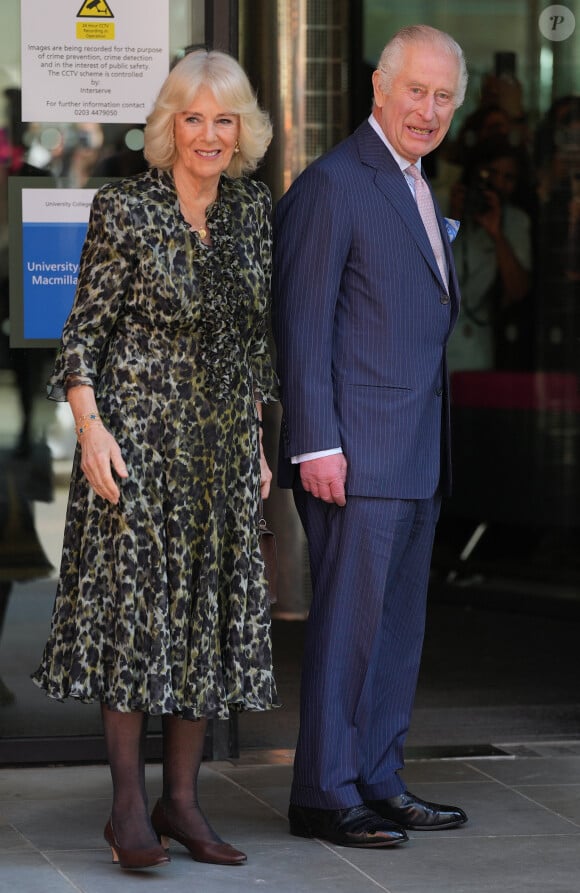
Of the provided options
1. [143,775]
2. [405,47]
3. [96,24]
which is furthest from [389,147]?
[143,775]

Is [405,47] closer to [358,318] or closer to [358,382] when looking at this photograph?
[358,318]

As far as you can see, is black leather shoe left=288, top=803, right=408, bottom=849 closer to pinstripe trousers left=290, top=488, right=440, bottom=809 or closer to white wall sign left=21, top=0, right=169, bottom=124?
pinstripe trousers left=290, top=488, right=440, bottom=809

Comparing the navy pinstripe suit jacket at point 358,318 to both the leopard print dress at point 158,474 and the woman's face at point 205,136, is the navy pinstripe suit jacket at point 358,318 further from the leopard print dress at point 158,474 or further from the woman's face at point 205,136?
the woman's face at point 205,136

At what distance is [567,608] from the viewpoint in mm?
8023

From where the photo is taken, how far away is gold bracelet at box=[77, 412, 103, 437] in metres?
3.87

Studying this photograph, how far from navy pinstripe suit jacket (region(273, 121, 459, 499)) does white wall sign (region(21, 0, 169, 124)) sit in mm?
880

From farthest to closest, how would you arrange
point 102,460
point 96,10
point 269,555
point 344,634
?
point 96,10, point 344,634, point 269,555, point 102,460

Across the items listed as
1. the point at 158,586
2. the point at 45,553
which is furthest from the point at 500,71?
the point at 158,586

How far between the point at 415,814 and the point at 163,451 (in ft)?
4.06

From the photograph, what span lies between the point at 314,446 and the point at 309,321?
0.31 meters

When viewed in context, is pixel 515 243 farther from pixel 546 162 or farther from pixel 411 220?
pixel 411 220

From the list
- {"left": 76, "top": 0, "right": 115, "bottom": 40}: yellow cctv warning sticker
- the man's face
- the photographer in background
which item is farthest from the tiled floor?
the photographer in background

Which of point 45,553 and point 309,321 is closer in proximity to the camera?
point 309,321

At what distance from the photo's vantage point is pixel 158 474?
13.0 ft
